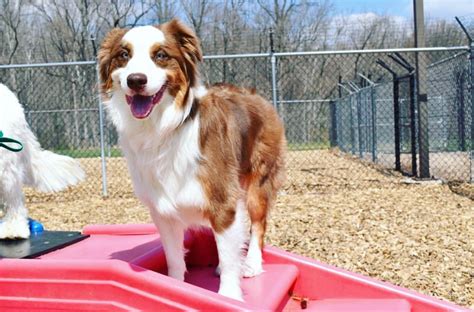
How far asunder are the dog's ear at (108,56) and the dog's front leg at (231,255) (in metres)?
0.91

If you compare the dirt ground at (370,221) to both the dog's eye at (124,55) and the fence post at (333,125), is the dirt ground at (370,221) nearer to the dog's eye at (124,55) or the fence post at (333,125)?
the dog's eye at (124,55)

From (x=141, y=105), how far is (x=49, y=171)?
213cm

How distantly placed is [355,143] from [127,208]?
38.5ft

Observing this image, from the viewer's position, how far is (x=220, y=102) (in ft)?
10.3

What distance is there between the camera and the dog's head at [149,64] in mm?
2453

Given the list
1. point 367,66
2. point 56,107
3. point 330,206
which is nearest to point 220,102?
point 330,206

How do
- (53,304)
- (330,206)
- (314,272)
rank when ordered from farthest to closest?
(330,206)
(314,272)
(53,304)

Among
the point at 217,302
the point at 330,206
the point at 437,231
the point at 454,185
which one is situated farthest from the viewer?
the point at 454,185

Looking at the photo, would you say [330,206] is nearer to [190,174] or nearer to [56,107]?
[190,174]

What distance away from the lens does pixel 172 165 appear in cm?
269

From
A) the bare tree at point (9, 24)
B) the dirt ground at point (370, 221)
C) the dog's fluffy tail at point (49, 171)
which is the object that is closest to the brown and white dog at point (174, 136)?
the dog's fluffy tail at point (49, 171)

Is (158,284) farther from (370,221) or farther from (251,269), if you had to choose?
(370,221)

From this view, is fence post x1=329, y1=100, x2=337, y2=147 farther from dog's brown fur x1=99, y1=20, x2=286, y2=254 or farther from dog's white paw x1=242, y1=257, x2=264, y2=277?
dog's white paw x1=242, y1=257, x2=264, y2=277

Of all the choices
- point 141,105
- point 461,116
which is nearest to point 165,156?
point 141,105
